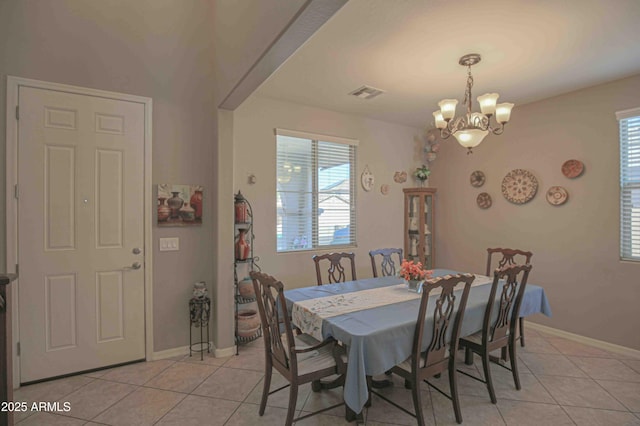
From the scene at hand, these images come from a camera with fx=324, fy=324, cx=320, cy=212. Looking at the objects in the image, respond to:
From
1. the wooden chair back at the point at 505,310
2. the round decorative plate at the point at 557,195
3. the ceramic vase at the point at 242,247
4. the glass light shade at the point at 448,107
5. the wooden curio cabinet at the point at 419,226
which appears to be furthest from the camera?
the wooden curio cabinet at the point at 419,226

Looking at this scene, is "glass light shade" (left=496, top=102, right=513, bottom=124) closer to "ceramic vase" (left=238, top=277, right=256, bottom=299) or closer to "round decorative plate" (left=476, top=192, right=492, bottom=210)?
"round decorative plate" (left=476, top=192, right=492, bottom=210)

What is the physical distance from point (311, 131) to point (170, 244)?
220 centimetres

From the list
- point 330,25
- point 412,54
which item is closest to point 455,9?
point 412,54

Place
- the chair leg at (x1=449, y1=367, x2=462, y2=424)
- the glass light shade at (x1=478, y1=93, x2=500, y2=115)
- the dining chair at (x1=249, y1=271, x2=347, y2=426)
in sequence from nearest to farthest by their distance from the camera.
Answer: the dining chair at (x1=249, y1=271, x2=347, y2=426) → the chair leg at (x1=449, y1=367, x2=462, y2=424) → the glass light shade at (x1=478, y1=93, x2=500, y2=115)

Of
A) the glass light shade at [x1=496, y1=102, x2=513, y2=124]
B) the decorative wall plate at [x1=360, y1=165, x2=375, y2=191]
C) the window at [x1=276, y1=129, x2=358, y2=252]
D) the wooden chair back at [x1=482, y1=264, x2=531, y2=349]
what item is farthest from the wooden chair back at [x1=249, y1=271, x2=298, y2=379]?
the decorative wall plate at [x1=360, y1=165, x2=375, y2=191]

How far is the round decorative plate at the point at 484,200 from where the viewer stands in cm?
450

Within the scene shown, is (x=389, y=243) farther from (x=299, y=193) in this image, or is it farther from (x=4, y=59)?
(x=4, y=59)

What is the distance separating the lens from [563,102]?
3758 mm

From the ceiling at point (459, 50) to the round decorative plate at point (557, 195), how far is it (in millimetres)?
1103

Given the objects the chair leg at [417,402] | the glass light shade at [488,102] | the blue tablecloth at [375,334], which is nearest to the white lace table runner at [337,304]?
the blue tablecloth at [375,334]

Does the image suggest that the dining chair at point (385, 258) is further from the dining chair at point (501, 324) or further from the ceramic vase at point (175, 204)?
the ceramic vase at point (175, 204)

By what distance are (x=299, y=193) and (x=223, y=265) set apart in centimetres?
142

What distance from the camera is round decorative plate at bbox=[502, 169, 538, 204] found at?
13.2ft

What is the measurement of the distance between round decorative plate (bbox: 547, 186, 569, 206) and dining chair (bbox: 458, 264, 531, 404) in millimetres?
1805
